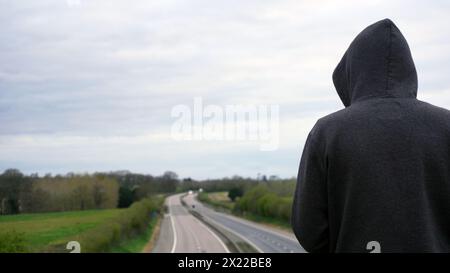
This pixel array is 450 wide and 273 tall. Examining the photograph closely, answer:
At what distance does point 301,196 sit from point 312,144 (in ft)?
0.64

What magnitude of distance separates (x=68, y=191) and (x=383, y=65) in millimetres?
5411

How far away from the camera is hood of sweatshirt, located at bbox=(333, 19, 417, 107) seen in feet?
6.44

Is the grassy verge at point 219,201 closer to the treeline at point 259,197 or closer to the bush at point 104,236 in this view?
the treeline at point 259,197

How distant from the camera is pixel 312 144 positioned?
195cm

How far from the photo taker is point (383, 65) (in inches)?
77.6

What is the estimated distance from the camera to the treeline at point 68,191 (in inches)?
202

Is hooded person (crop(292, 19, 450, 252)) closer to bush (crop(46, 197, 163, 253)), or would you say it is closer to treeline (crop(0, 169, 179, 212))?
bush (crop(46, 197, 163, 253))

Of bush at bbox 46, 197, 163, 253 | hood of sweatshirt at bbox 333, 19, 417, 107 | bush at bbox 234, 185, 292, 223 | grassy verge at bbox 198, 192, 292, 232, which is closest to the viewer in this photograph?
hood of sweatshirt at bbox 333, 19, 417, 107

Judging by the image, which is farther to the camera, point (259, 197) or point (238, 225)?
point (238, 225)

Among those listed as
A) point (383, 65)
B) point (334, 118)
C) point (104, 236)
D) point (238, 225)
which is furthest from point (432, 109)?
point (238, 225)

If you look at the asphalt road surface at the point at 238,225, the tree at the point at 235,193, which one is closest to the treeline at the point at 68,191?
the asphalt road surface at the point at 238,225

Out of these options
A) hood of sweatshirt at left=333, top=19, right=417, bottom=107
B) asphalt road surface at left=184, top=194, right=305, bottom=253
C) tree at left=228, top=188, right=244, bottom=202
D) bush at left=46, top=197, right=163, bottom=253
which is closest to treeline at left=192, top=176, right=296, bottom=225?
tree at left=228, top=188, right=244, bottom=202

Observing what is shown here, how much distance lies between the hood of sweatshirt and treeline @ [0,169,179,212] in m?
3.78

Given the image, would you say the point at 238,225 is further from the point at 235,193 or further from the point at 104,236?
the point at 104,236
